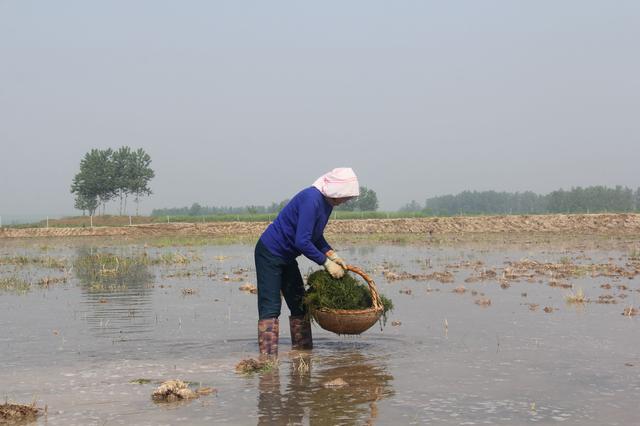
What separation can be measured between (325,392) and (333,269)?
1.90 m

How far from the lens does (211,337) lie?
9781mm

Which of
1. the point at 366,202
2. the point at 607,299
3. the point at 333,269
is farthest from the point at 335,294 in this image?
the point at 366,202

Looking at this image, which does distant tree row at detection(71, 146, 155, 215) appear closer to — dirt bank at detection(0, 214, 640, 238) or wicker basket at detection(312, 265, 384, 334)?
dirt bank at detection(0, 214, 640, 238)

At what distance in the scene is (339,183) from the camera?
7879 millimetres

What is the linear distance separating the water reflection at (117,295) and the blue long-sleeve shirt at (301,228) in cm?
278

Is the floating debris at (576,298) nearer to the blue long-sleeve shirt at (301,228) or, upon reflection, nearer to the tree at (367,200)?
the blue long-sleeve shirt at (301,228)

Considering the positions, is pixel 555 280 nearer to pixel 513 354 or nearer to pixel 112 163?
pixel 513 354

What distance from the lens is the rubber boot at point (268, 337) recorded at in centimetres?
807

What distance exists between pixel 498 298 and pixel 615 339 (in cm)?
453

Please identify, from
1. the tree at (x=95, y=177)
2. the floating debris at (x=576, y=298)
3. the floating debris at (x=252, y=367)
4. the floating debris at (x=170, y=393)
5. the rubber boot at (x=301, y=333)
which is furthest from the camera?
the tree at (x=95, y=177)

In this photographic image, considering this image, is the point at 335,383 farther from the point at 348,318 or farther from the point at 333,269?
→ the point at 333,269

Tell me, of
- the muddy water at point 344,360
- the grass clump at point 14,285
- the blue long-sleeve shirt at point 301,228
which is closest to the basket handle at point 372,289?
the blue long-sleeve shirt at point 301,228

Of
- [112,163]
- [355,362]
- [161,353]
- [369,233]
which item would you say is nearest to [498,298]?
[355,362]

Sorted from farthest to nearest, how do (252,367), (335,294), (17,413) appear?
(335,294), (252,367), (17,413)
